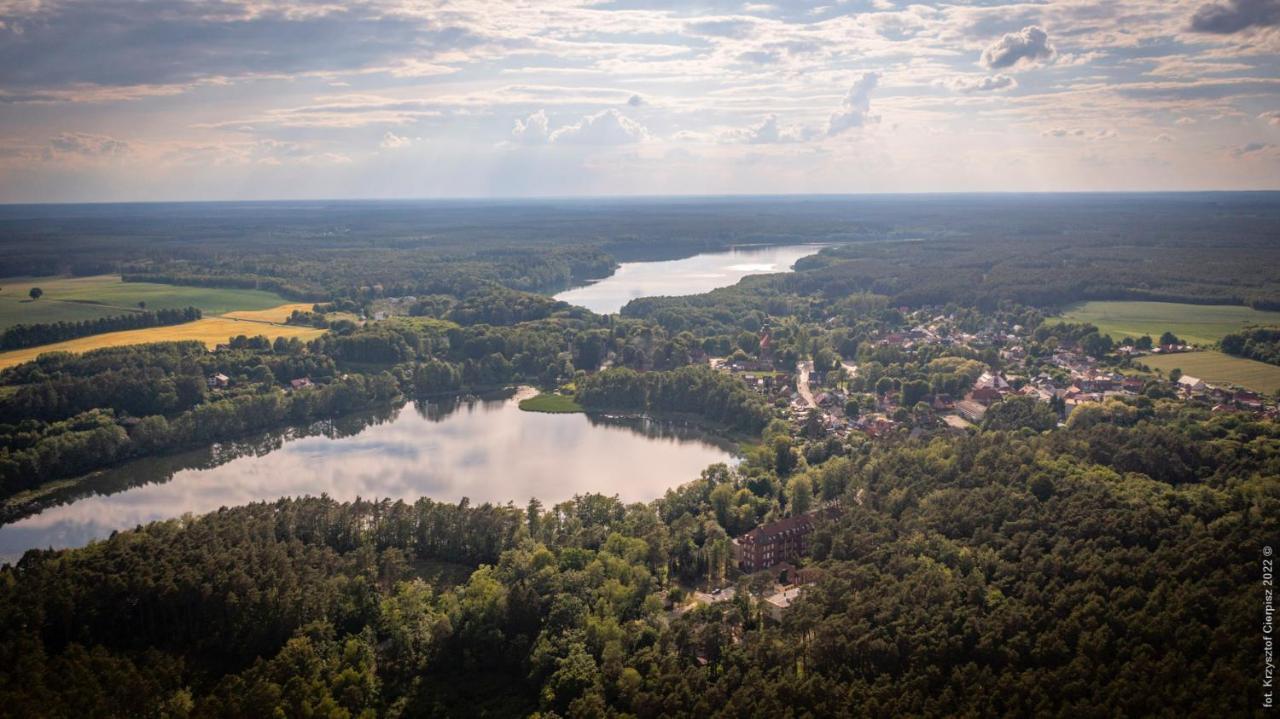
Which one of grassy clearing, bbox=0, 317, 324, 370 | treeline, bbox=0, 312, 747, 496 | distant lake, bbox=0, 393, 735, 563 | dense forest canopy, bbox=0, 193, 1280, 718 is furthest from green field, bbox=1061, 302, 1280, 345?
grassy clearing, bbox=0, 317, 324, 370

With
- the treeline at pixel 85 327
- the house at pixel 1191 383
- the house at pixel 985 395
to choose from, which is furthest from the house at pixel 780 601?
the treeline at pixel 85 327

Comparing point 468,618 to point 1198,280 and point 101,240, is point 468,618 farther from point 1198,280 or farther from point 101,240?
point 101,240

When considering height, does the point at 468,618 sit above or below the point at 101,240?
below

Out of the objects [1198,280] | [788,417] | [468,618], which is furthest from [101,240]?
[1198,280]

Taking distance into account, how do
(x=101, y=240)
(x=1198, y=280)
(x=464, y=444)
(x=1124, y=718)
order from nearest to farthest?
(x=1124, y=718) < (x=464, y=444) < (x=1198, y=280) < (x=101, y=240)

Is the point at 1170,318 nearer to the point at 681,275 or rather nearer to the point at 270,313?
the point at 681,275

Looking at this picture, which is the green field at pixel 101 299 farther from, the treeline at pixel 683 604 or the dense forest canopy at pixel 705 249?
the treeline at pixel 683 604

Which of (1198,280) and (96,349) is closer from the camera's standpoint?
(96,349)

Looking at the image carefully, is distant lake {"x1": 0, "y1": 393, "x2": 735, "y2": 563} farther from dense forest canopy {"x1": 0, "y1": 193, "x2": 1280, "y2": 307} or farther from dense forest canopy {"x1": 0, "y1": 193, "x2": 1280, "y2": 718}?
dense forest canopy {"x1": 0, "y1": 193, "x2": 1280, "y2": 307}
